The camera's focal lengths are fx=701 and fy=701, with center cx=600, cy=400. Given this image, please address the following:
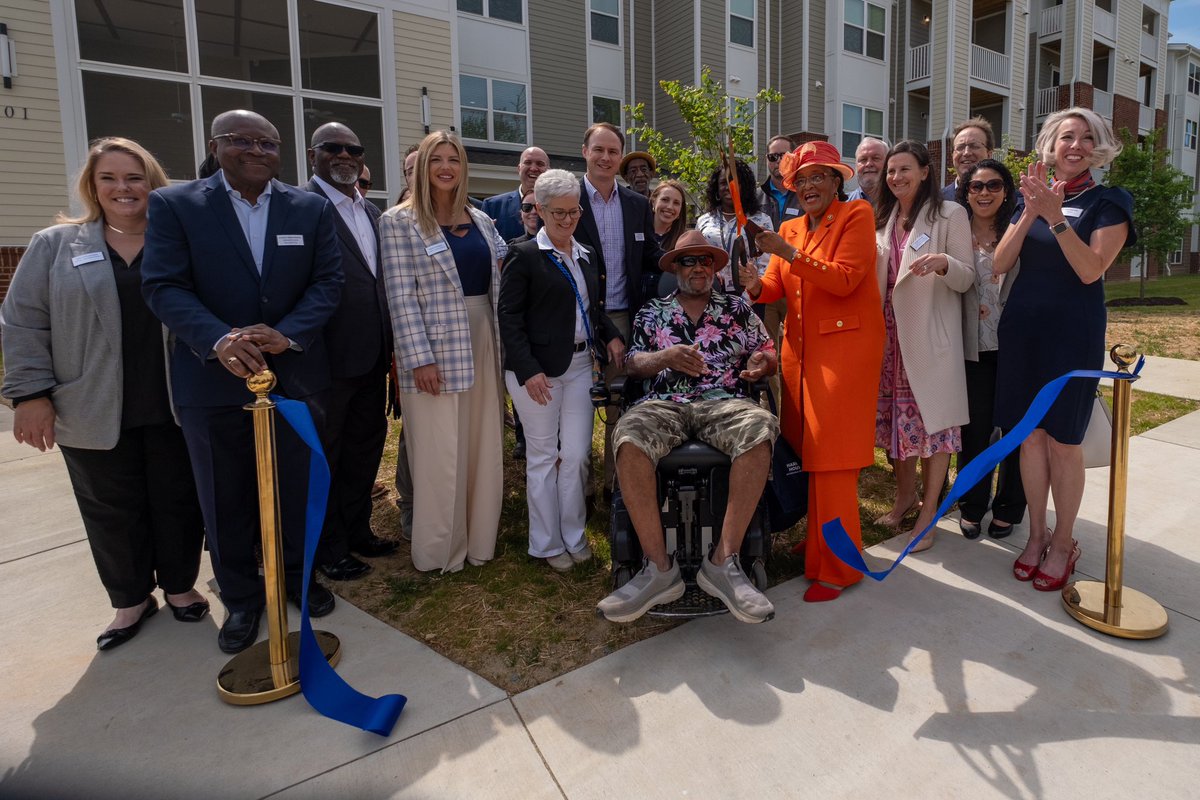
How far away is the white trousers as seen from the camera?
3.47m

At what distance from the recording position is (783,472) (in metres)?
3.31

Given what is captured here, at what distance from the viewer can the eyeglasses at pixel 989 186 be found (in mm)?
3387

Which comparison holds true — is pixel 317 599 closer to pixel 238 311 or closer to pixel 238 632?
pixel 238 632

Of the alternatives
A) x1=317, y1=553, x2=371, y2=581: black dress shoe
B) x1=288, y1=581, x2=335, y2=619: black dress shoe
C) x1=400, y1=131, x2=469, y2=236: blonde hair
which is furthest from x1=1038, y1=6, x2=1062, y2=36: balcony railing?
x1=288, y1=581, x2=335, y2=619: black dress shoe

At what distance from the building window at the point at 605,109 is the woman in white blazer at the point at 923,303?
43.0ft

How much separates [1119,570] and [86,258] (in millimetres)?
4131

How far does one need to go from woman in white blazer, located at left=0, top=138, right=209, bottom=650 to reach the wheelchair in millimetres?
1835

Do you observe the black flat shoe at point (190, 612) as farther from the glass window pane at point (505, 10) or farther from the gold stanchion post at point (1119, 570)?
the glass window pane at point (505, 10)

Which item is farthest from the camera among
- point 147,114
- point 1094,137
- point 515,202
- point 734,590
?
point 147,114

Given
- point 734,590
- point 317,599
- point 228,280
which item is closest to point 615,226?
point 228,280

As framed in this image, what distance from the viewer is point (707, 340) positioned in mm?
3324

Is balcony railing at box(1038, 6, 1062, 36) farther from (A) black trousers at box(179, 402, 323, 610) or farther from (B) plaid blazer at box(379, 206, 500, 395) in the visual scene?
(A) black trousers at box(179, 402, 323, 610)

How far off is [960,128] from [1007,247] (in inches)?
45.9

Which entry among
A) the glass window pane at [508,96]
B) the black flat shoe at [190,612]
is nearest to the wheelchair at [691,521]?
the black flat shoe at [190,612]
